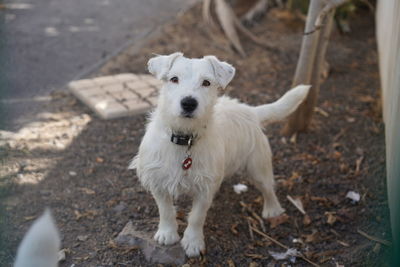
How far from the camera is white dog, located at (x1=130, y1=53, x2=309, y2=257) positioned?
11.6 ft

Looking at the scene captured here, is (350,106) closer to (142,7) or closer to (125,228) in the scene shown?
(125,228)

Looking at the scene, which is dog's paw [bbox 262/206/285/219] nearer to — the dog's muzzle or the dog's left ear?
the dog's left ear

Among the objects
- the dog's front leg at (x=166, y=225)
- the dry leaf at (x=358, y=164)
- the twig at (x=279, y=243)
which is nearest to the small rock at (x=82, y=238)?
the dog's front leg at (x=166, y=225)

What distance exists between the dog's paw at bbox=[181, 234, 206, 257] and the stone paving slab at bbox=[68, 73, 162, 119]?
98.3 inches

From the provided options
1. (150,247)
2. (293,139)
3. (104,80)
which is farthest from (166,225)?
(104,80)

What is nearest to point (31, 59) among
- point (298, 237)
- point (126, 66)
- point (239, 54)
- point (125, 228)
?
point (126, 66)

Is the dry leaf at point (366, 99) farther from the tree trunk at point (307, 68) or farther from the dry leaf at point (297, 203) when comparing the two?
the dry leaf at point (297, 203)

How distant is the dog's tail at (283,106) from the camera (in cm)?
447

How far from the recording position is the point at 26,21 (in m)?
8.90

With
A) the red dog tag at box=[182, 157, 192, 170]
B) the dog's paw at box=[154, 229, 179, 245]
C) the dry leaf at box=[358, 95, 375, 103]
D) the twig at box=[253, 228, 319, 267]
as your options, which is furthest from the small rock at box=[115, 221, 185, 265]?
the dry leaf at box=[358, 95, 375, 103]

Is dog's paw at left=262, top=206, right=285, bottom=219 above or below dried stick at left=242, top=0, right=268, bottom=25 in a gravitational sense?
below

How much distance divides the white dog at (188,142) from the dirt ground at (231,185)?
367 mm

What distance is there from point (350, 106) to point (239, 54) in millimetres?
2007

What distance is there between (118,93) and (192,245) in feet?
10.0
